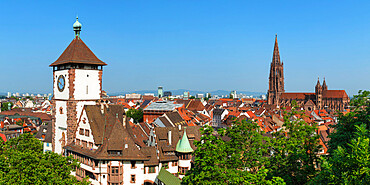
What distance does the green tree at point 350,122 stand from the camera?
22219mm

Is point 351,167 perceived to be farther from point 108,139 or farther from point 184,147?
point 184,147

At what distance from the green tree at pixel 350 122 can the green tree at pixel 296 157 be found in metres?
1.24

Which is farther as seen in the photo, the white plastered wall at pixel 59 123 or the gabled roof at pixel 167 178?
the white plastered wall at pixel 59 123

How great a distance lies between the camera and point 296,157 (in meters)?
22.5

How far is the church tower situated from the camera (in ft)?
146

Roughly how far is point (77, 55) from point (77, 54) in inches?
7.2

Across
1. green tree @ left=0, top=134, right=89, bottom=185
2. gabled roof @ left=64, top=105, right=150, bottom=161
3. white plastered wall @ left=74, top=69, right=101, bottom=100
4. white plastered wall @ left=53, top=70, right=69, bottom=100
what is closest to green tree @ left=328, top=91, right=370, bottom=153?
green tree @ left=0, top=134, right=89, bottom=185

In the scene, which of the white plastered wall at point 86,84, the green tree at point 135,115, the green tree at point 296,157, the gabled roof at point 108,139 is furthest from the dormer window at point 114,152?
the green tree at point 135,115

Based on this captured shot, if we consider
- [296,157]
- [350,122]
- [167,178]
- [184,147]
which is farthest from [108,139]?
[350,122]

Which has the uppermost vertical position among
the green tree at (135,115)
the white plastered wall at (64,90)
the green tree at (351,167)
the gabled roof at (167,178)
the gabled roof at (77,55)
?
the gabled roof at (77,55)

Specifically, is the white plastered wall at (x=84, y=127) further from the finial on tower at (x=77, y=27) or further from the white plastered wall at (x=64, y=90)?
the finial on tower at (x=77, y=27)

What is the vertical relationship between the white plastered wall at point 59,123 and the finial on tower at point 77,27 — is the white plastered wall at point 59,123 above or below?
below

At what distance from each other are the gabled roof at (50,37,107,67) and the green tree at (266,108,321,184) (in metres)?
29.7

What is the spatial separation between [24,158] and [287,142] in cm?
2534
